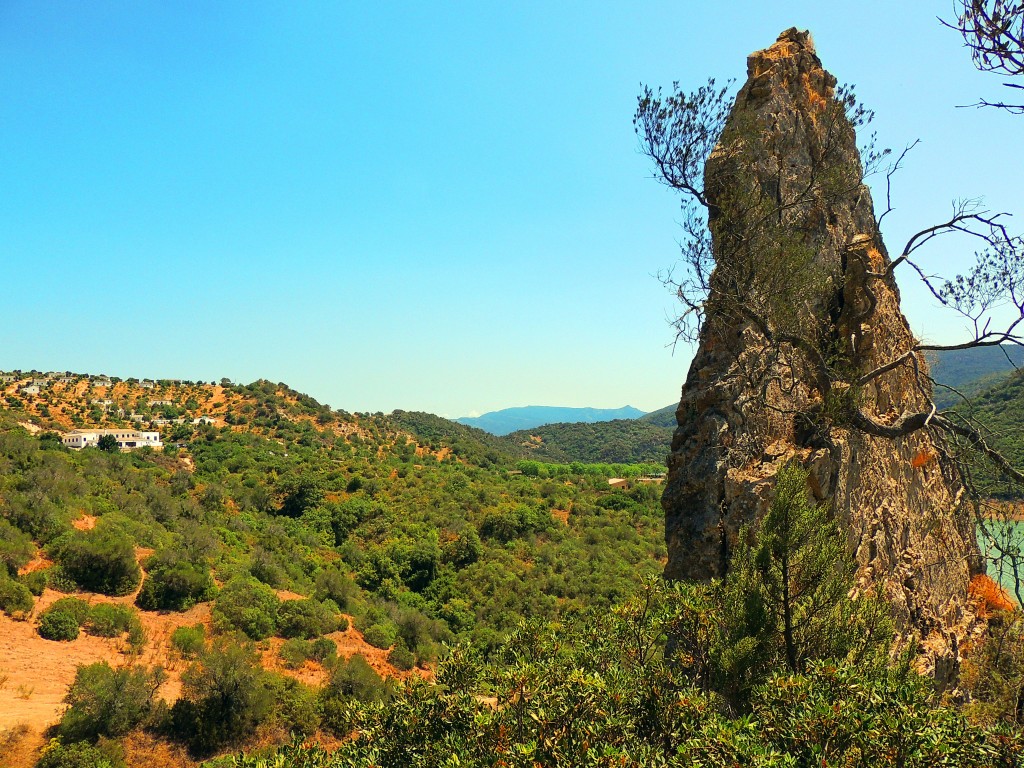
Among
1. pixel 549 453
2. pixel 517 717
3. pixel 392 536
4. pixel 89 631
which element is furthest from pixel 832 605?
pixel 549 453

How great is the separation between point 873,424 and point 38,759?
1602 cm

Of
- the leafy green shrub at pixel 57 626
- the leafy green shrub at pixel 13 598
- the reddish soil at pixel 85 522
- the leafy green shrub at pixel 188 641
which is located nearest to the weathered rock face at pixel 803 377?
the leafy green shrub at pixel 188 641

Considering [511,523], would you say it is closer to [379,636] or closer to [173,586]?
[379,636]

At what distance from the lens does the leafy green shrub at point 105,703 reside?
38.2 feet

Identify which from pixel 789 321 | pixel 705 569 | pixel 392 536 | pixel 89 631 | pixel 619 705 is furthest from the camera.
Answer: pixel 392 536

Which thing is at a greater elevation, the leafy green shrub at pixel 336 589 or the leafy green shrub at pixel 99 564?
the leafy green shrub at pixel 99 564

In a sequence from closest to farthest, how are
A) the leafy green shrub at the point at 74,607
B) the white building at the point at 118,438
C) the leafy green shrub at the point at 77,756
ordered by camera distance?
the leafy green shrub at the point at 77,756 < the leafy green shrub at the point at 74,607 < the white building at the point at 118,438

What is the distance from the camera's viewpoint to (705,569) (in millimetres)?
7605

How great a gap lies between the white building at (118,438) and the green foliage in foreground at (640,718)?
142ft

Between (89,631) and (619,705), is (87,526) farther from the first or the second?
(619,705)

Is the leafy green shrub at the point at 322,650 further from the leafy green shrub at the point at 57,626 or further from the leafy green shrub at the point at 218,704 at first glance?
the leafy green shrub at the point at 57,626

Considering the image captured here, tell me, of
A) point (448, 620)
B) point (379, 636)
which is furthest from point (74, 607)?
point (448, 620)

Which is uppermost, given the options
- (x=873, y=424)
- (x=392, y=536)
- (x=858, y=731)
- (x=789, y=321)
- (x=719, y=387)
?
(x=789, y=321)

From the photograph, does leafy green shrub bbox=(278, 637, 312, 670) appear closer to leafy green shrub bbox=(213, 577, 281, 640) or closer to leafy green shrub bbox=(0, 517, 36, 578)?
leafy green shrub bbox=(213, 577, 281, 640)
